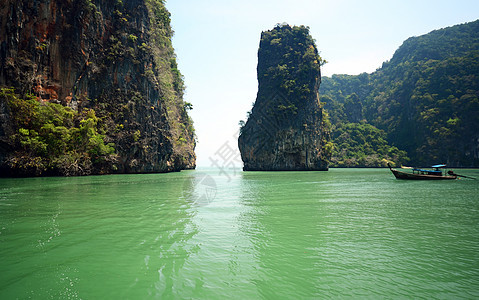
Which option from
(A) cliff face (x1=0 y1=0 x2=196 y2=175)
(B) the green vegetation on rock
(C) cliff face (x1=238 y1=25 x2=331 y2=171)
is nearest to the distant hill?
(C) cliff face (x1=238 y1=25 x2=331 y2=171)

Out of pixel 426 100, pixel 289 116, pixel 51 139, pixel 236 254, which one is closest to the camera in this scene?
pixel 236 254

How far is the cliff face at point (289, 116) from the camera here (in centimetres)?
4738

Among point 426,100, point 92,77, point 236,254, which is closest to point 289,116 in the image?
point 92,77

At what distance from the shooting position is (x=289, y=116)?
4759cm

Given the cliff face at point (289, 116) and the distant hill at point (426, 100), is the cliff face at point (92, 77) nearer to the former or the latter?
the cliff face at point (289, 116)

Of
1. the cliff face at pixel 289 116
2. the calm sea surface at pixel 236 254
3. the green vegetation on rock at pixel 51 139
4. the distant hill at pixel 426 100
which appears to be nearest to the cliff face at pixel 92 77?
the green vegetation on rock at pixel 51 139

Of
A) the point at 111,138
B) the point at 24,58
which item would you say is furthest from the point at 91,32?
the point at 111,138

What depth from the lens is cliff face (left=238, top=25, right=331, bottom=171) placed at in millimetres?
47375

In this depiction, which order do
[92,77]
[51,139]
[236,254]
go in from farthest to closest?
[92,77], [51,139], [236,254]

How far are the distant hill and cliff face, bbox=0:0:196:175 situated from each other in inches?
2163

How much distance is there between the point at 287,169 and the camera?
48.0 metres

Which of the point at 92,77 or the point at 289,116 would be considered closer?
the point at 92,77

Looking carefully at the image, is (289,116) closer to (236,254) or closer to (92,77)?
(92,77)

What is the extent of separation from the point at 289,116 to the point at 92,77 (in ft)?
111
